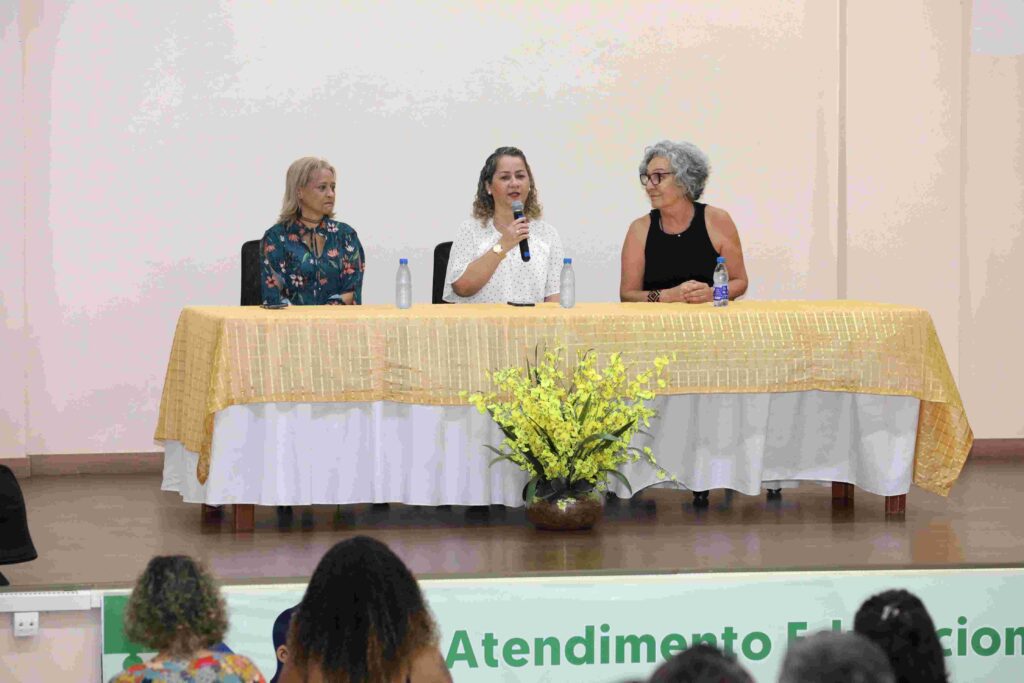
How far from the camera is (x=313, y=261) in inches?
236

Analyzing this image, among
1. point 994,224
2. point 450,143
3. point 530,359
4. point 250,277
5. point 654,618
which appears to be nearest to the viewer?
Result: point 654,618

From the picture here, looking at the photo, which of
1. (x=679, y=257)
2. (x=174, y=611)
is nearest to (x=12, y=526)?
(x=174, y=611)

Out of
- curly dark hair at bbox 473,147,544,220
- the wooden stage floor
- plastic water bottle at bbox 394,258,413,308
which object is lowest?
the wooden stage floor

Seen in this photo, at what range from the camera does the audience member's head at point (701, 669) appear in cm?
165

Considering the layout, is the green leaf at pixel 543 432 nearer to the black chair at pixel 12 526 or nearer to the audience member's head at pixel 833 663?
the black chair at pixel 12 526

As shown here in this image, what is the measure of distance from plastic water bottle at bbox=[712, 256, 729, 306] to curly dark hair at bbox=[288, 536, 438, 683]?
321cm

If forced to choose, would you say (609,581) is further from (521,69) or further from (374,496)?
(521,69)

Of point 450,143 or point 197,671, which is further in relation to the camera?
point 450,143

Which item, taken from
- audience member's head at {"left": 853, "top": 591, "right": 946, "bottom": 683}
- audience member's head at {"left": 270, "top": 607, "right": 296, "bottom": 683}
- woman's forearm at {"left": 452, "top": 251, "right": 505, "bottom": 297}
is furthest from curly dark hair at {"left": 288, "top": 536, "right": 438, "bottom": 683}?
woman's forearm at {"left": 452, "top": 251, "right": 505, "bottom": 297}

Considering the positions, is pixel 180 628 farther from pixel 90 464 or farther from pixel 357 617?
pixel 90 464

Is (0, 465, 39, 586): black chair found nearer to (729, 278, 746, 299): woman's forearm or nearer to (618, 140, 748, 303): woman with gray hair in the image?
(618, 140, 748, 303): woman with gray hair

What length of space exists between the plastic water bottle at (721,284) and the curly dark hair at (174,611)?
3266 mm
